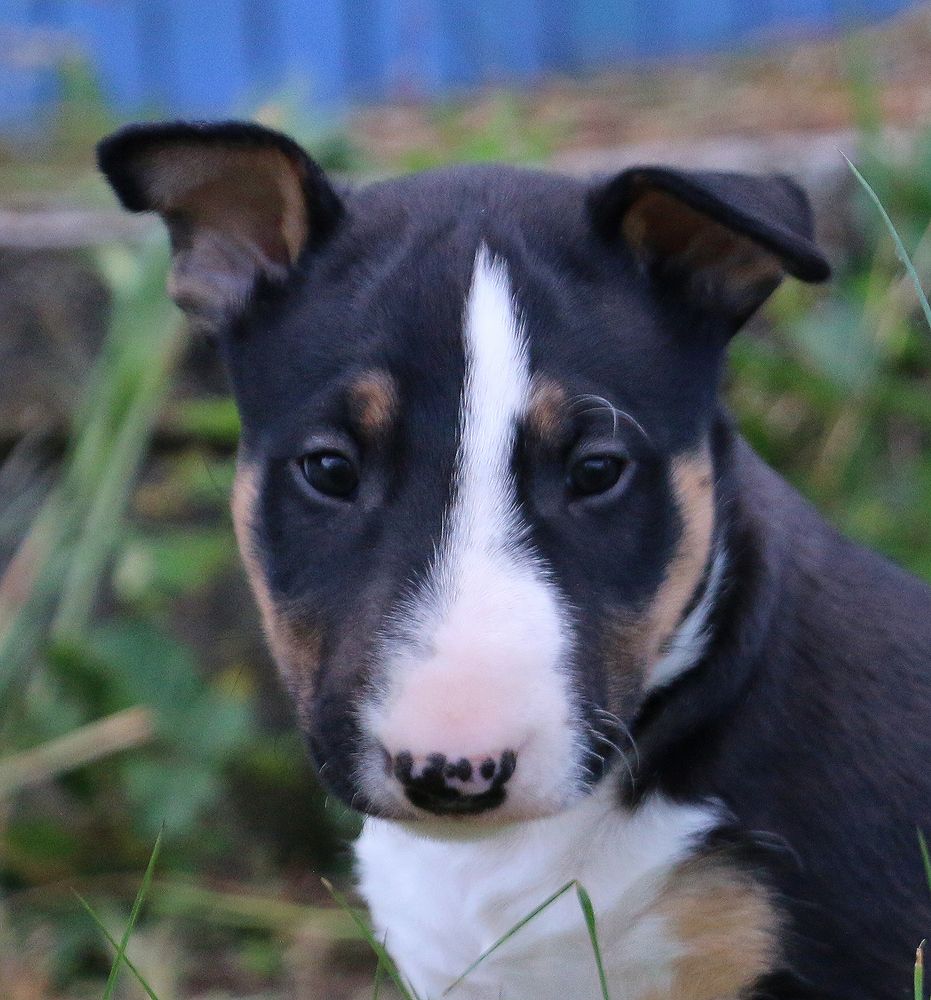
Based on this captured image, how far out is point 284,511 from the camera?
2039 millimetres

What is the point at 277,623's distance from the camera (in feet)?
6.82

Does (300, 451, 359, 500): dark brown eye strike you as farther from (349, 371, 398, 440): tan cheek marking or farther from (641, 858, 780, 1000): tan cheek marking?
(641, 858, 780, 1000): tan cheek marking

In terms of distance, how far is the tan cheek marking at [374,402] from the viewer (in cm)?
189

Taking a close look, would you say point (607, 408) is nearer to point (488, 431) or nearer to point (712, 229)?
point (488, 431)

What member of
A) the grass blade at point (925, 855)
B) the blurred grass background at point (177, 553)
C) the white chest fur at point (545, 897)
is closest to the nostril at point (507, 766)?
the white chest fur at point (545, 897)

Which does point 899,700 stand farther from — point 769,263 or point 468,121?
point 468,121

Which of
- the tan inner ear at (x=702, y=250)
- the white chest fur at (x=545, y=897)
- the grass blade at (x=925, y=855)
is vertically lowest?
the white chest fur at (x=545, y=897)

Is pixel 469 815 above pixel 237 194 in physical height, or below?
below

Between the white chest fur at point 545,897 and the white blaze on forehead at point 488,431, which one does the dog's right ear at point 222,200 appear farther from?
the white chest fur at point 545,897

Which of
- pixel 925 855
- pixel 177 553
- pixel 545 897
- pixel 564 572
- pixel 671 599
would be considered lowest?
pixel 177 553

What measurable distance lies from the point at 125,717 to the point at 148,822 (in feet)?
0.89

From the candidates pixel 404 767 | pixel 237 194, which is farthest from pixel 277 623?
pixel 237 194

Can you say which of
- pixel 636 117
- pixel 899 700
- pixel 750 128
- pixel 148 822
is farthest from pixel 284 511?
pixel 636 117

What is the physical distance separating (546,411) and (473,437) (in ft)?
0.32
